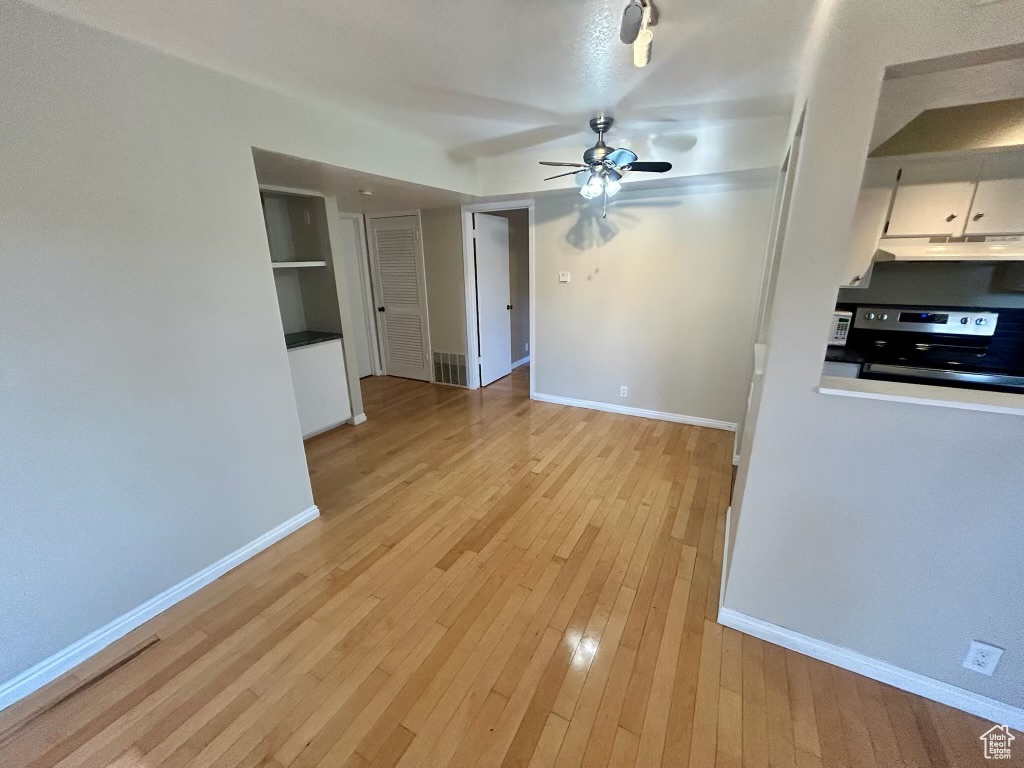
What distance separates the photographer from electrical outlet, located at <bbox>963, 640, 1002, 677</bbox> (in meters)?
1.29

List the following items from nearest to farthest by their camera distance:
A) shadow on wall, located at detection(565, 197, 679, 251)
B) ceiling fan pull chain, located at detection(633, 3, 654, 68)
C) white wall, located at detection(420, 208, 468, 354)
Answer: ceiling fan pull chain, located at detection(633, 3, 654, 68) → shadow on wall, located at detection(565, 197, 679, 251) → white wall, located at detection(420, 208, 468, 354)

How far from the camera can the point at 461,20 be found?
4.91 feet

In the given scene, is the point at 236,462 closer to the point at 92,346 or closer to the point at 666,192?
the point at 92,346

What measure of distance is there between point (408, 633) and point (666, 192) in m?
3.72

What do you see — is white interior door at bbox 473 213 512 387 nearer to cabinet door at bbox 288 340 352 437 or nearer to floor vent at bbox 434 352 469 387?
floor vent at bbox 434 352 469 387

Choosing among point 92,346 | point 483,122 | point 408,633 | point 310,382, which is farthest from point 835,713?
point 310,382

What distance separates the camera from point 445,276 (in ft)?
15.3

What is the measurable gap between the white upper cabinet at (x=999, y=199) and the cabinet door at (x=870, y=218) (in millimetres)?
411

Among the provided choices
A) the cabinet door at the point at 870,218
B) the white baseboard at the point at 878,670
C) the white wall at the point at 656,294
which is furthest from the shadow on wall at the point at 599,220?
the white baseboard at the point at 878,670

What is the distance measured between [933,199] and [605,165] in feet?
6.88

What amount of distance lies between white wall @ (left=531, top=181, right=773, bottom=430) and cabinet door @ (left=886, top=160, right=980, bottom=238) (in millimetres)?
770

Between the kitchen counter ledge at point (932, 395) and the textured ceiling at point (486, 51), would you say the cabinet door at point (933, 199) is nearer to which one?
→ the textured ceiling at point (486, 51)

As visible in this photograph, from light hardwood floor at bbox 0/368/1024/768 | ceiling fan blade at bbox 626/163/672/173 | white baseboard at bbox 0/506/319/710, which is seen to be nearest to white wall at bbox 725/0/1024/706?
light hardwood floor at bbox 0/368/1024/768

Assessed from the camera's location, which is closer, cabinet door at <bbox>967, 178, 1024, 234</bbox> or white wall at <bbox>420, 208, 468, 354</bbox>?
cabinet door at <bbox>967, 178, 1024, 234</bbox>
